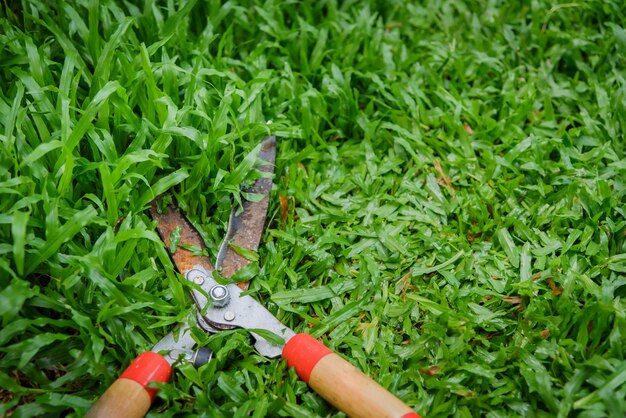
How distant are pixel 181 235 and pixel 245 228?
0.25 m

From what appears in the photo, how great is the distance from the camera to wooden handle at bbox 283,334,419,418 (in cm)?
183

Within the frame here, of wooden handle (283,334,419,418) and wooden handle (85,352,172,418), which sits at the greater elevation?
wooden handle (85,352,172,418)

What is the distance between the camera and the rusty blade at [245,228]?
7.43 feet

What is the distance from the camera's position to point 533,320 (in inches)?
85.5

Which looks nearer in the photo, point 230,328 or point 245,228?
point 230,328

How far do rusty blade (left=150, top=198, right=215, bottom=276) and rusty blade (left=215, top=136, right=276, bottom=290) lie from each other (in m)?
0.07

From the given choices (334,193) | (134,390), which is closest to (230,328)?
(134,390)

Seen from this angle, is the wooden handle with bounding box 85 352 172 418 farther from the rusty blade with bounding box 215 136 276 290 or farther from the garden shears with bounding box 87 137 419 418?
the rusty blade with bounding box 215 136 276 290

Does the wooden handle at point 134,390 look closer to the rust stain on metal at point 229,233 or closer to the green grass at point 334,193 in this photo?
the green grass at point 334,193

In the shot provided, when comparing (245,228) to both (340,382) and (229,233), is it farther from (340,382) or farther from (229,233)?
(340,382)

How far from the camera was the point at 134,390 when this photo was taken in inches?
73.1

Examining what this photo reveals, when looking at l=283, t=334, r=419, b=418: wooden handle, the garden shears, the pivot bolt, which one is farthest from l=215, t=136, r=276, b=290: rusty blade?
l=283, t=334, r=419, b=418: wooden handle

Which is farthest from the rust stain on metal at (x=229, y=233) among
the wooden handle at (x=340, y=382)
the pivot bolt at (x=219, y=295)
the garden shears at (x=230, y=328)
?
the wooden handle at (x=340, y=382)

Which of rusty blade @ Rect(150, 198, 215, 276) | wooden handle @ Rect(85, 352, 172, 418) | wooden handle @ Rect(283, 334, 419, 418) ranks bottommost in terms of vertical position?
wooden handle @ Rect(283, 334, 419, 418)
